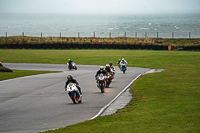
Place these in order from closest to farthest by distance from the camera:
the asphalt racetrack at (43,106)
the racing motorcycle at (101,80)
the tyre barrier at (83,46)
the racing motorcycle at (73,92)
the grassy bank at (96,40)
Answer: the asphalt racetrack at (43,106) → the racing motorcycle at (73,92) → the racing motorcycle at (101,80) → the tyre barrier at (83,46) → the grassy bank at (96,40)

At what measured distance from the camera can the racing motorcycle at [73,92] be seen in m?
17.9

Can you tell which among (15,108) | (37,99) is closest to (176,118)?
(15,108)

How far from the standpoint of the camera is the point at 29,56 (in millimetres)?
61812

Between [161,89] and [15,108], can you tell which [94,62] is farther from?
[15,108]

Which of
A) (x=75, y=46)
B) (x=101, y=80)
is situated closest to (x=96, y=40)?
(x=75, y=46)

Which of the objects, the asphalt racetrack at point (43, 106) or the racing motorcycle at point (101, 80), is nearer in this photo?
the asphalt racetrack at point (43, 106)

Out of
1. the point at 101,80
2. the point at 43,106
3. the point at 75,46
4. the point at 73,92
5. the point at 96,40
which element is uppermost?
the point at 96,40

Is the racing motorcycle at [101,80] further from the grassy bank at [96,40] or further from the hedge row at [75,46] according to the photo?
the grassy bank at [96,40]

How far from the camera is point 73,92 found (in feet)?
59.5

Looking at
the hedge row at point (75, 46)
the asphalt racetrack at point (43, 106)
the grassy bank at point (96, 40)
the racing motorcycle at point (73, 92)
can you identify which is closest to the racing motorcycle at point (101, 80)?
the asphalt racetrack at point (43, 106)

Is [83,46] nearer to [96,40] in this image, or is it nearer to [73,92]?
[96,40]

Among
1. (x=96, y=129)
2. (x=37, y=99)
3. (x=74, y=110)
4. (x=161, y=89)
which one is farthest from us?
(x=161, y=89)

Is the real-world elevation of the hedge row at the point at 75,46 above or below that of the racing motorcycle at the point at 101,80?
above

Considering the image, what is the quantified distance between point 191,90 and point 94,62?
31695 millimetres
